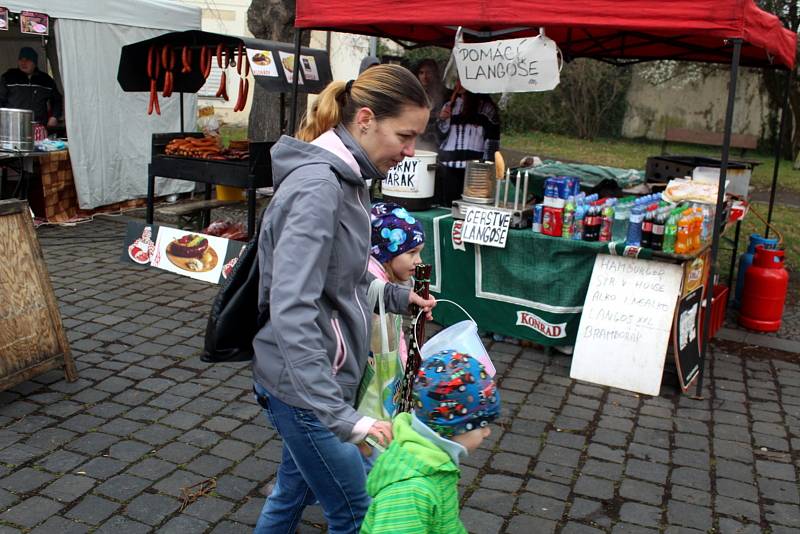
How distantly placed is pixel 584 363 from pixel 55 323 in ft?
10.8

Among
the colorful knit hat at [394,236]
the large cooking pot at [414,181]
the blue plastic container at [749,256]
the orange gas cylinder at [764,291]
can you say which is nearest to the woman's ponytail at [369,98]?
the colorful knit hat at [394,236]

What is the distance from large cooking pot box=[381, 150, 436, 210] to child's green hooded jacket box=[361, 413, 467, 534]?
13.5ft

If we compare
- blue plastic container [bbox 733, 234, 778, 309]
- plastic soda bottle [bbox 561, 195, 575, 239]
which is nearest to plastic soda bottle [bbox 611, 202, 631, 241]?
plastic soda bottle [bbox 561, 195, 575, 239]

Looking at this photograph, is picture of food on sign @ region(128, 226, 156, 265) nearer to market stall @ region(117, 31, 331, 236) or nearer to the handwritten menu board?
market stall @ region(117, 31, 331, 236)

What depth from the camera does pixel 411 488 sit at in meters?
1.86

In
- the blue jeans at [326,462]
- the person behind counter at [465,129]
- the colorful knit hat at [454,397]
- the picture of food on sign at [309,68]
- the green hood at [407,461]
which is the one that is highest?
the picture of food on sign at [309,68]

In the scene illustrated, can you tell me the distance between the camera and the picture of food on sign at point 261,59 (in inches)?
275

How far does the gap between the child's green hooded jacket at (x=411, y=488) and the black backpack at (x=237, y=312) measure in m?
0.54

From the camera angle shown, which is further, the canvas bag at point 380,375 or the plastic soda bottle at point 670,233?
the plastic soda bottle at point 670,233

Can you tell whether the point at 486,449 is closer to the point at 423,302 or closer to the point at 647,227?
the point at 423,302

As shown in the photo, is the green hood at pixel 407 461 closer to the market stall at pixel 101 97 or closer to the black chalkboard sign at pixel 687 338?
the black chalkboard sign at pixel 687 338

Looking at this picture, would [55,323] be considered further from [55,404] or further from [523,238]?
[523,238]

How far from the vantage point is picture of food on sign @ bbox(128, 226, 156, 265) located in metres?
7.41

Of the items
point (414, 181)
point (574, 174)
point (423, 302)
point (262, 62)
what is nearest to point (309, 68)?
point (262, 62)
